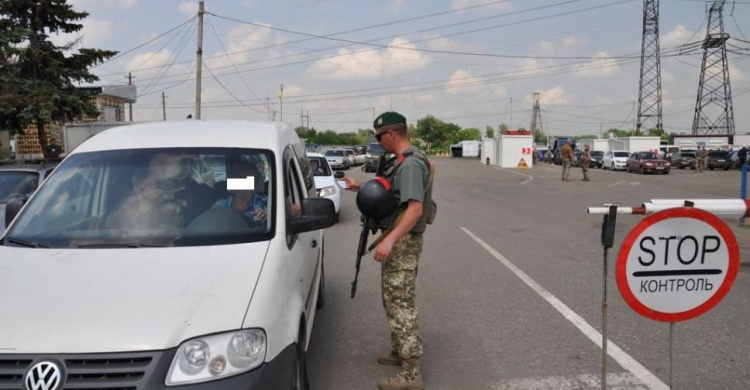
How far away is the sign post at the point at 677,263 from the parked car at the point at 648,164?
34.8 metres

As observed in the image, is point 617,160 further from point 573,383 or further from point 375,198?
point 375,198

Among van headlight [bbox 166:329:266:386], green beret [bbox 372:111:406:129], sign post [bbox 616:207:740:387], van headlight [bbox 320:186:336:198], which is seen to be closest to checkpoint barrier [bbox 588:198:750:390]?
sign post [bbox 616:207:740:387]

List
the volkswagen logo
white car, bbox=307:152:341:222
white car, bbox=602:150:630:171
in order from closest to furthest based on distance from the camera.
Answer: the volkswagen logo → white car, bbox=307:152:341:222 → white car, bbox=602:150:630:171

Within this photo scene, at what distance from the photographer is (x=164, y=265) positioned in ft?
10.1

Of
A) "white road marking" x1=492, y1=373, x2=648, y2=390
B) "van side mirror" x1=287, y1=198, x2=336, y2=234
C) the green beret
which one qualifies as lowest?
"white road marking" x1=492, y1=373, x2=648, y2=390

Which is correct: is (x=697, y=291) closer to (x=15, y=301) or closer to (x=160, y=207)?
(x=160, y=207)

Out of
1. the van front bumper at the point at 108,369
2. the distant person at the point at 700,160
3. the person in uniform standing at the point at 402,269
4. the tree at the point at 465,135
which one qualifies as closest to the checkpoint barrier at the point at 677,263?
the person in uniform standing at the point at 402,269

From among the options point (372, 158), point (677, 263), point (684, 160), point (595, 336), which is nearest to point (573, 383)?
point (595, 336)

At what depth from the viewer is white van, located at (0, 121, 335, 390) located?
8.20ft

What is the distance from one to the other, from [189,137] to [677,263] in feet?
10.4

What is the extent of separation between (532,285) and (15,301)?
218 inches

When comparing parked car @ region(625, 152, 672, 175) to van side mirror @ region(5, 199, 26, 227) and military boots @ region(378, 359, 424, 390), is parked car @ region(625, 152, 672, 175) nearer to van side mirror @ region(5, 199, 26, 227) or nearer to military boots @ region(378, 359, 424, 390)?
military boots @ region(378, 359, 424, 390)

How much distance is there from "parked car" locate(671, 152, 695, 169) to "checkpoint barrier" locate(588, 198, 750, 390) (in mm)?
44710

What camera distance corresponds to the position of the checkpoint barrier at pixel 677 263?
3.38 m
